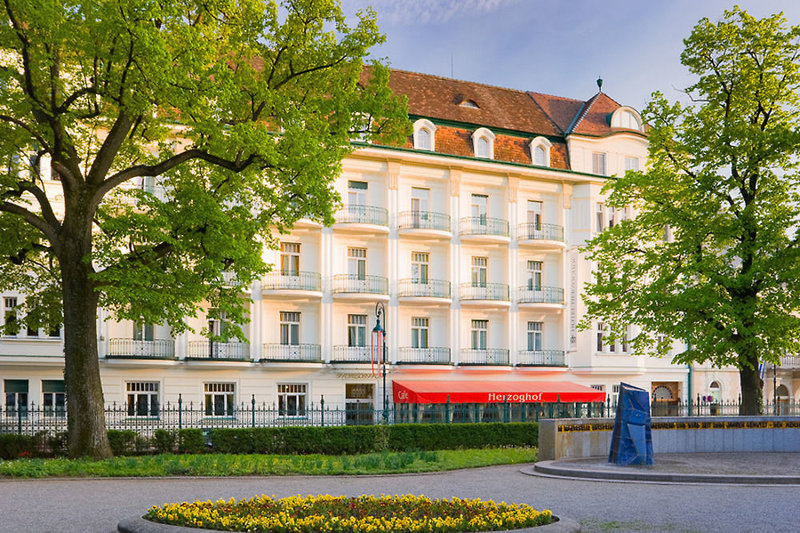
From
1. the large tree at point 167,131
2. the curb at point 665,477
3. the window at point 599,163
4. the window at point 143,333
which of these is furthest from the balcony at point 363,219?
the curb at point 665,477

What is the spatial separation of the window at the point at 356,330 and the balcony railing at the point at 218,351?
5.11 m

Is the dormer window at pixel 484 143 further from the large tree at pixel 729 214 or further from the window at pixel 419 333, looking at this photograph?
the large tree at pixel 729 214

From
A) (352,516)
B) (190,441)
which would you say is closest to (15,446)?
(190,441)

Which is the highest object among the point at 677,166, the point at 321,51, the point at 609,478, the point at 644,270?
the point at 321,51

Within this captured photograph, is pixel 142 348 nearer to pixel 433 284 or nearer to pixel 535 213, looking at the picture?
pixel 433 284

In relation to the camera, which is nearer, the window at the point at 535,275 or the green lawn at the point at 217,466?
the green lawn at the point at 217,466

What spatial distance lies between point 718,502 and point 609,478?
4.36 metres

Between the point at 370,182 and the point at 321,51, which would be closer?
the point at 321,51

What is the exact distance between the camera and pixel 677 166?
31.6 metres

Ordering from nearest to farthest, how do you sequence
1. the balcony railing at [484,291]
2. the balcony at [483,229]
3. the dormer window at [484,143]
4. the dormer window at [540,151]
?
the balcony at [483,229]
the balcony railing at [484,291]
the dormer window at [484,143]
the dormer window at [540,151]

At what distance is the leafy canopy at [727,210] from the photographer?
28922 millimetres

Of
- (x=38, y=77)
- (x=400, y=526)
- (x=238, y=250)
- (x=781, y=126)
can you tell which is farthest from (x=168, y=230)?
(x=781, y=126)

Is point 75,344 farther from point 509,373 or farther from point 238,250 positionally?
point 509,373

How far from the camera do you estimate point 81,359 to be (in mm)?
22562
